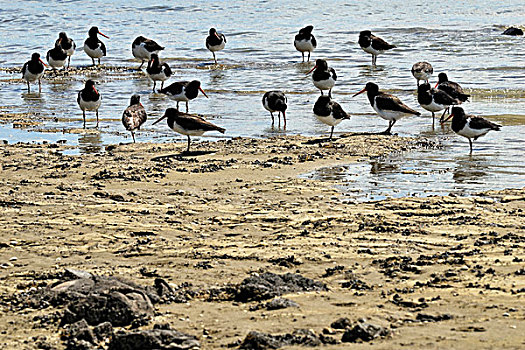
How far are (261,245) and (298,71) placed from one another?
46.2ft

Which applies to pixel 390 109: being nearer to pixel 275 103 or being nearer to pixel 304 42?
pixel 275 103

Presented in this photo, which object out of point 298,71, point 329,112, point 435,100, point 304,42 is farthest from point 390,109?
point 304,42

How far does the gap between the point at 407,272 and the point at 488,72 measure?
1386 centimetres

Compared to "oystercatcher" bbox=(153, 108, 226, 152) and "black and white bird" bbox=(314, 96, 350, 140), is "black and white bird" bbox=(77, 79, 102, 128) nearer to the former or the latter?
"oystercatcher" bbox=(153, 108, 226, 152)

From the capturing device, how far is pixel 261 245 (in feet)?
19.8

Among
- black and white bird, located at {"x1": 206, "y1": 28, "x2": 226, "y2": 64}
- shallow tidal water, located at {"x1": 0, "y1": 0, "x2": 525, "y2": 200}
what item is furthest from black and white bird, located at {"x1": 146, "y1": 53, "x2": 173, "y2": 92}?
black and white bird, located at {"x1": 206, "y1": 28, "x2": 226, "y2": 64}

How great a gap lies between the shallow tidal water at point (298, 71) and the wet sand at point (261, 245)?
929mm

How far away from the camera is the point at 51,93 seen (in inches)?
647

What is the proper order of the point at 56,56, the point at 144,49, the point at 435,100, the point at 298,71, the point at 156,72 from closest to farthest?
the point at 435,100 → the point at 156,72 → the point at 56,56 → the point at 298,71 → the point at 144,49

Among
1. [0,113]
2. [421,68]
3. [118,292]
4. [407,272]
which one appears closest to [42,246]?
[118,292]

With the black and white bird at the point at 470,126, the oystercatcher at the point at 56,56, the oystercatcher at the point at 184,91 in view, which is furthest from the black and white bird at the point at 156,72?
the black and white bird at the point at 470,126

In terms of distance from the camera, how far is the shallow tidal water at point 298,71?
9.39 meters

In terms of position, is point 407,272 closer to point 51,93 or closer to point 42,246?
point 42,246

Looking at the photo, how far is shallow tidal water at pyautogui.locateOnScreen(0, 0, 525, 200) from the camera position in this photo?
9.39 m
